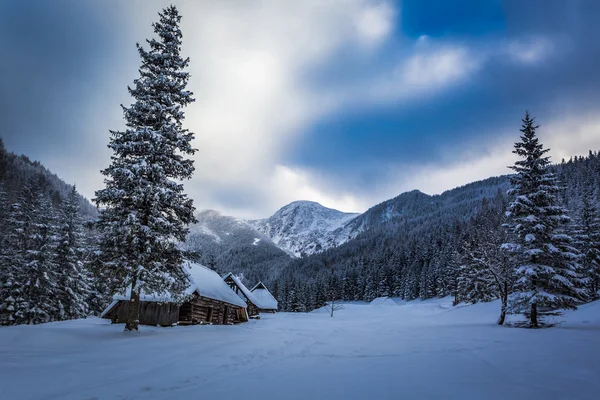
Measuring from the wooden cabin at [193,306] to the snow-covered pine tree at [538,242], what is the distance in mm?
23469

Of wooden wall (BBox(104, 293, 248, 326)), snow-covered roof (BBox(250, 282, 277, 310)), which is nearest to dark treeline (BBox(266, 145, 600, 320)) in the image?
snow-covered roof (BBox(250, 282, 277, 310))

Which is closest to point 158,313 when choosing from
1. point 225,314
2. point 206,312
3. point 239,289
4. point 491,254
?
point 206,312

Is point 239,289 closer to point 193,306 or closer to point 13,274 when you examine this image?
point 193,306

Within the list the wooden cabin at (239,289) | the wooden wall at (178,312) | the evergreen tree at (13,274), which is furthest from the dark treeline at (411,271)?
the evergreen tree at (13,274)

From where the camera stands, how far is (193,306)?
1022 inches

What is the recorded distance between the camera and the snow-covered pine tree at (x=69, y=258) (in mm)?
32469

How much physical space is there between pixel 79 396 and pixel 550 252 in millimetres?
26087

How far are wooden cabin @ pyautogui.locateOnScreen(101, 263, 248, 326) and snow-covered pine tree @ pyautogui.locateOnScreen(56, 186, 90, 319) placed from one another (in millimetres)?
9230

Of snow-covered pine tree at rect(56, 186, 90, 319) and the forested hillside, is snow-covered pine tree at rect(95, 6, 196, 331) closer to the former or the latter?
snow-covered pine tree at rect(56, 186, 90, 319)

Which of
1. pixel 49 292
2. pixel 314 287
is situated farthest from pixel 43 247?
pixel 314 287

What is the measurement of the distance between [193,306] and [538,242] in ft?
87.8

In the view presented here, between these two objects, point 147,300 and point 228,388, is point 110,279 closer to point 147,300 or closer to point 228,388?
point 147,300

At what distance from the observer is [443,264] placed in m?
88.5

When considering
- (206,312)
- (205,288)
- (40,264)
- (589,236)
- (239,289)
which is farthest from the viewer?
(239,289)
